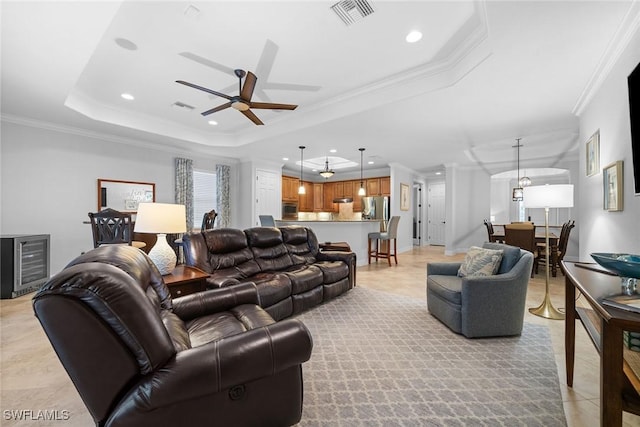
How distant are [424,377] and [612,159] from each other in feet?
9.07

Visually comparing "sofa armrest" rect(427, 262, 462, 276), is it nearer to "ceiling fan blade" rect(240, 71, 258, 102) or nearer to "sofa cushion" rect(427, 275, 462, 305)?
"sofa cushion" rect(427, 275, 462, 305)

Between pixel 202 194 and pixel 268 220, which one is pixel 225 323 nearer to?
pixel 268 220

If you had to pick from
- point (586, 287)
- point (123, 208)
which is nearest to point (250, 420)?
point (586, 287)

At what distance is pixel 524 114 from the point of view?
407cm

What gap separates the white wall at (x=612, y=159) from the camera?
2244 mm

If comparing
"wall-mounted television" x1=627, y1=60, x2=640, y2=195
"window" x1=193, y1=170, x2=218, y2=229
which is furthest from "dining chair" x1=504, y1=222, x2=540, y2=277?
"window" x1=193, y1=170, x2=218, y2=229

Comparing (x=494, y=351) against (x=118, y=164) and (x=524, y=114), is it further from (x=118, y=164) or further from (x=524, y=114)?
(x=118, y=164)

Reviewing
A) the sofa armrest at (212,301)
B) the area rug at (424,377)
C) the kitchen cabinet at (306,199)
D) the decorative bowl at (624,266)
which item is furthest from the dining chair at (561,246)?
the kitchen cabinet at (306,199)

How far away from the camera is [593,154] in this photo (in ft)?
10.4

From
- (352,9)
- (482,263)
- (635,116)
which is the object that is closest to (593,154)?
(635,116)

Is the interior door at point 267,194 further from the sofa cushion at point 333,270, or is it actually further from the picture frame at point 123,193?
the sofa cushion at point 333,270

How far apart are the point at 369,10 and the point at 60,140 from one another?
5.35m

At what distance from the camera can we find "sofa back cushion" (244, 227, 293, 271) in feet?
11.5

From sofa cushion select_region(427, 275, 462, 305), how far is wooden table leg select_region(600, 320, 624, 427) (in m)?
1.50
